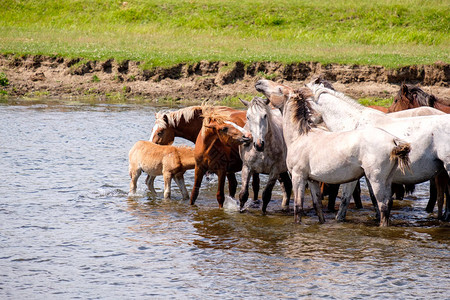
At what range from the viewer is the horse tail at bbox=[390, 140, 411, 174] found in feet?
25.8

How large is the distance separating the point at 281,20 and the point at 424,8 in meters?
7.86

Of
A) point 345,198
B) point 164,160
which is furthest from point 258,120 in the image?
point 164,160

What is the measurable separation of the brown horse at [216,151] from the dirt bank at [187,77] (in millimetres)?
11649

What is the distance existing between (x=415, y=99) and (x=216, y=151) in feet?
12.2

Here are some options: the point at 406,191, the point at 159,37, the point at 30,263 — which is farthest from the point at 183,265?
the point at 159,37

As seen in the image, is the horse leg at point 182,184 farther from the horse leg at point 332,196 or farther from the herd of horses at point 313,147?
the horse leg at point 332,196

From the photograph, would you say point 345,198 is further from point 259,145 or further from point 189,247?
point 189,247

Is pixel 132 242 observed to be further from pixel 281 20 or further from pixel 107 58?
pixel 281 20

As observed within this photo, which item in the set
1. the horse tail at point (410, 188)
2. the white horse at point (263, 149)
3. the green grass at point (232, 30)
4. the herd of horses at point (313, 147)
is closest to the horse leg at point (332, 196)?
the herd of horses at point (313, 147)

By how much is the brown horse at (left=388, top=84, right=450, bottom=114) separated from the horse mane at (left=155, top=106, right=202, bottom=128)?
3.54 metres

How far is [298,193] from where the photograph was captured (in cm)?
877

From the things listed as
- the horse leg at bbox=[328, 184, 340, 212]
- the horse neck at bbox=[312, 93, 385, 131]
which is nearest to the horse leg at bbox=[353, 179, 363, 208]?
the horse leg at bbox=[328, 184, 340, 212]

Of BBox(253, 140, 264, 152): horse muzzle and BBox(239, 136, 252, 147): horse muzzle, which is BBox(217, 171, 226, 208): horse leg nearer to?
BBox(239, 136, 252, 147): horse muzzle

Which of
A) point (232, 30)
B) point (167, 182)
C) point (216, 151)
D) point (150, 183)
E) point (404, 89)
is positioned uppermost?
point (232, 30)
